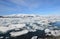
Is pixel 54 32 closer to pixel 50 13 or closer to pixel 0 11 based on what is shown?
pixel 50 13

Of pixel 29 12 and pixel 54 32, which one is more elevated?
pixel 29 12

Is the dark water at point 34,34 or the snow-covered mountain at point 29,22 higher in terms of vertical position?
the snow-covered mountain at point 29,22

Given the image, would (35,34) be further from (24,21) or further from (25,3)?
(25,3)

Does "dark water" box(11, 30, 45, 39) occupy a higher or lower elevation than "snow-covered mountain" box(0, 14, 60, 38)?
lower

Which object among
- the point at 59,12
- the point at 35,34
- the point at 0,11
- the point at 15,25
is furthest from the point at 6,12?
the point at 59,12

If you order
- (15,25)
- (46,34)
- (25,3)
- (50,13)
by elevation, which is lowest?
(46,34)

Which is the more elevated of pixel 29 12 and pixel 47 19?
pixel 29 12

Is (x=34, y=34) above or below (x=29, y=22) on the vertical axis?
below

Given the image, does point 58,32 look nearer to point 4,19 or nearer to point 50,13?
point 50,13

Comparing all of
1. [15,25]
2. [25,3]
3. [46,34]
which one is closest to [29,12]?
[25,3]
